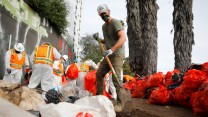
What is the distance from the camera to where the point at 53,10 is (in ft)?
51.5

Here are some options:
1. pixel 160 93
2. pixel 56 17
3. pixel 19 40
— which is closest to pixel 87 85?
pixel 160 93

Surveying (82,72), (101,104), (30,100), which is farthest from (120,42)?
(82,72)

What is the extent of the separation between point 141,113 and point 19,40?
7862 mm

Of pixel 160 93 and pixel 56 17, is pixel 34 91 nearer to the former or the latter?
pixel 160 93

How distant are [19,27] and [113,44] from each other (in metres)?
7.29

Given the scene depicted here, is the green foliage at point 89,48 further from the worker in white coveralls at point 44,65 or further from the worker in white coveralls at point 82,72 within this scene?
the worker in white coveralls at point 44,65

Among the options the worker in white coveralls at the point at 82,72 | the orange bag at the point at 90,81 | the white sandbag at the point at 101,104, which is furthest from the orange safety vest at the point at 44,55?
the white sandbag at the point at 101,104

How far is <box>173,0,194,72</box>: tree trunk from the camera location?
8680 mm

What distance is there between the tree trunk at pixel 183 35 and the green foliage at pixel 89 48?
116ft

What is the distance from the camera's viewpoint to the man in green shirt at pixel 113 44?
15.6ft

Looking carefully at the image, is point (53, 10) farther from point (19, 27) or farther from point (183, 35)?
point (183, 35)

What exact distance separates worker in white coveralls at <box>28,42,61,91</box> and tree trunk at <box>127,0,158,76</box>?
4.22m

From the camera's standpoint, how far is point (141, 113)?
483 cm

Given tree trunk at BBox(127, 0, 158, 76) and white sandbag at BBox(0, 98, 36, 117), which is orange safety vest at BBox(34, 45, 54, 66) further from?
white sandbag at BBox(0, 98, 36, 117)
